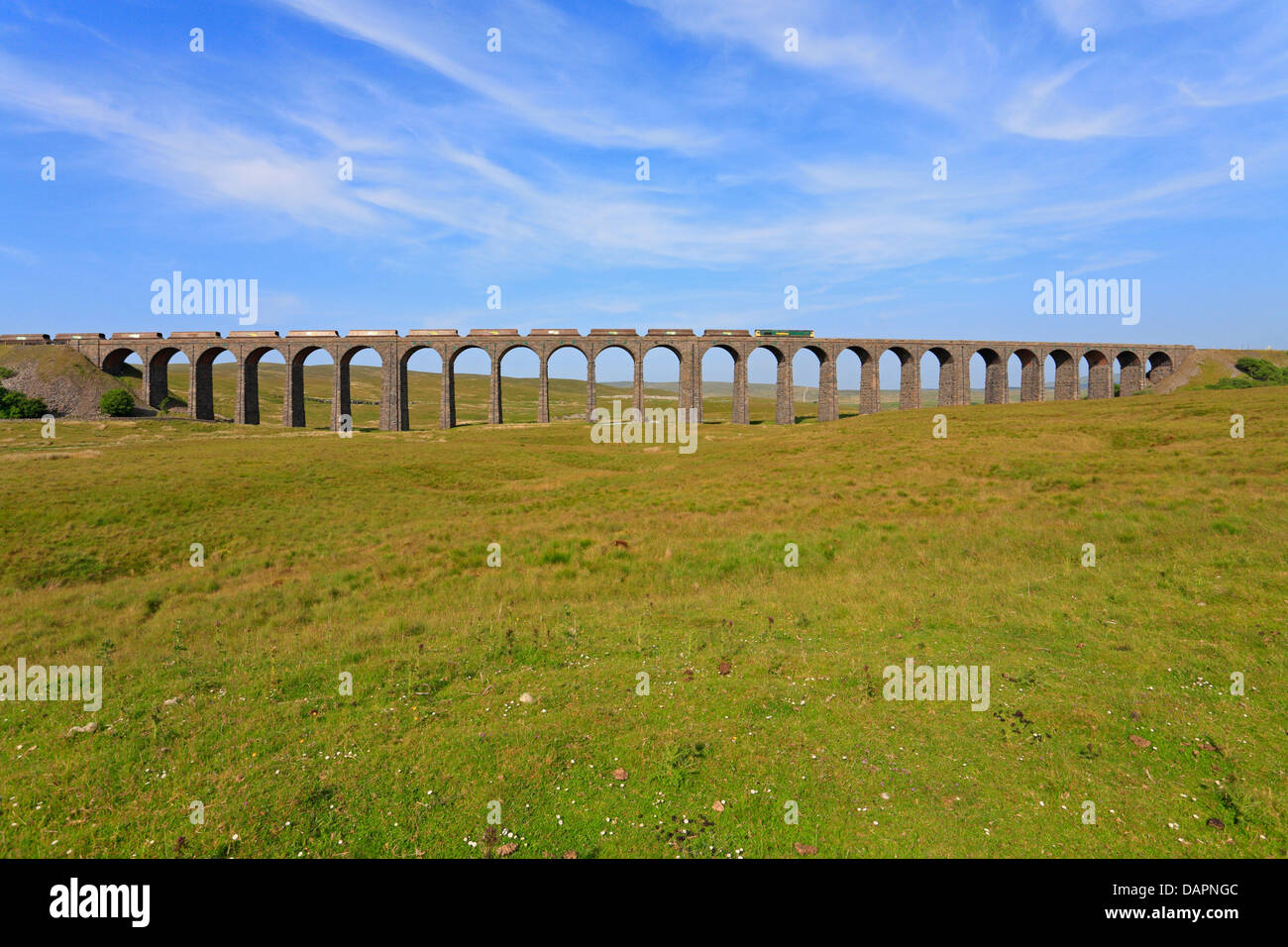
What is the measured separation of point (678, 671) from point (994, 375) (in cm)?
9782

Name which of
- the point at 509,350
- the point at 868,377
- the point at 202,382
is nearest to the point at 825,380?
the point at 868,377

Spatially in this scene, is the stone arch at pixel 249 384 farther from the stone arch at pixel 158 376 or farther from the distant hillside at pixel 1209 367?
the distant hillside at pixel 1209 367

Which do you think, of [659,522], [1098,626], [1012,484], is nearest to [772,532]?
[659,522]

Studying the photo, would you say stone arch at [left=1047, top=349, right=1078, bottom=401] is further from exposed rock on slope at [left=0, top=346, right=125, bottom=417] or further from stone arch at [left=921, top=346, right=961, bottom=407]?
exposed rock on slope at [left=0, top=346, right=125, bottom=417]

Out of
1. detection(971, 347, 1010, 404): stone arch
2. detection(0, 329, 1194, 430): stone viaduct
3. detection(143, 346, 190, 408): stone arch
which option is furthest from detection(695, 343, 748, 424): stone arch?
detection(143, 346, 190, 408): stone arch

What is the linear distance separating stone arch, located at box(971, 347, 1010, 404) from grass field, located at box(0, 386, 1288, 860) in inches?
2776

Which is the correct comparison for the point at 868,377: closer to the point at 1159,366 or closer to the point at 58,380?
the point at 1159,366

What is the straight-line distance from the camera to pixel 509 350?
80.1 meters

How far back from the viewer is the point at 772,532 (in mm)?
18703

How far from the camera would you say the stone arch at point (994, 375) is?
285 feet

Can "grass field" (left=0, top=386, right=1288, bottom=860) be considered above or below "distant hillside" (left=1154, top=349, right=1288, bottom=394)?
below

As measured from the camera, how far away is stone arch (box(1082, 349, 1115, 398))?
3501 inches
